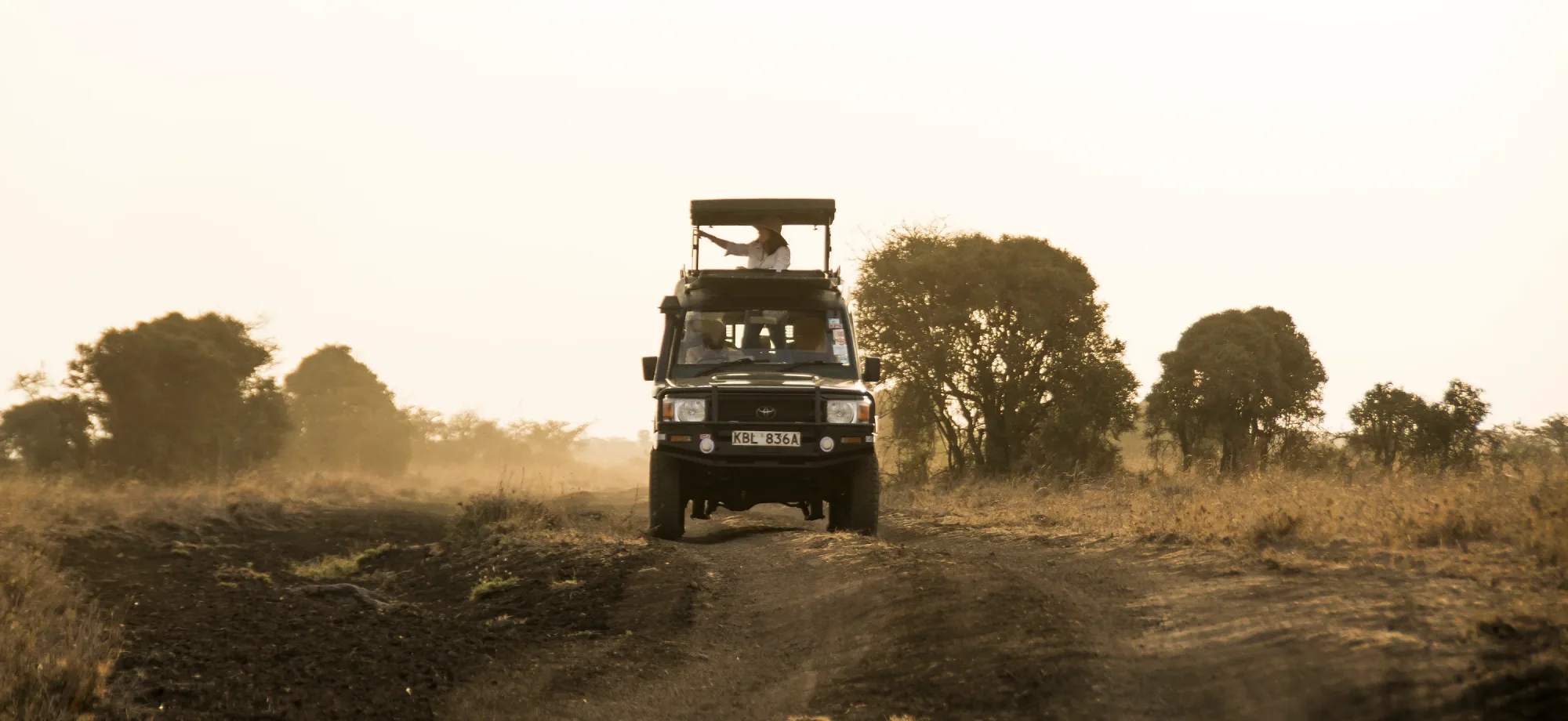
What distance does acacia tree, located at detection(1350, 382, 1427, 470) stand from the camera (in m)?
19.2

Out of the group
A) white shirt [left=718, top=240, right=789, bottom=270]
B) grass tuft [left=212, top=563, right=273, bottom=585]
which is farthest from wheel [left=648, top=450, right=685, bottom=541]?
grass tuft [left=212, top=563, right=273, bottom=585]

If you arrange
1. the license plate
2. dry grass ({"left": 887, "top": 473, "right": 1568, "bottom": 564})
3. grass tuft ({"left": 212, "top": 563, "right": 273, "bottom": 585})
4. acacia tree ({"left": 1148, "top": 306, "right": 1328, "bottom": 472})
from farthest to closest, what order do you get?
acacia tree ({"left": 1148, "top": 306, "right": 1328, "bottom": 472}) → grass tuft ({"left": 212, "top": 563, "right": 273, "bottom": 585}) → the license plate → dry grass ({"left": 887, "top": 473, "right": 1568, "bottom": 564})

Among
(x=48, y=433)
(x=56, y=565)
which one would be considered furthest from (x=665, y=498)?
(x=48, y=433)

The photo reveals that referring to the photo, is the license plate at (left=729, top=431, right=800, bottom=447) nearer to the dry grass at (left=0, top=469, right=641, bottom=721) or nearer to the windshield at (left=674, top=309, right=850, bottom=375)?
the windshield at (left=674, top=309, right=850, bottom=375)

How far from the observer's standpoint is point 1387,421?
1967 centimetres

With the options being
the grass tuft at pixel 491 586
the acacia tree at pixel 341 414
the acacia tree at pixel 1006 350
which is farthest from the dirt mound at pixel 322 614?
the acacia tree at pixel 341 414

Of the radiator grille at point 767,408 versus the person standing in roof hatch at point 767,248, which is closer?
the radiator grille at point 767,408

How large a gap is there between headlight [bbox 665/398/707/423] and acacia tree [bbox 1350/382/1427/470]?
523 inches

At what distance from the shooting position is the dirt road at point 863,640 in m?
5.49

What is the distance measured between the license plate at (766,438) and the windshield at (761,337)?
1.18 meters

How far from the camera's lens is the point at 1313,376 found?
23.0 metres

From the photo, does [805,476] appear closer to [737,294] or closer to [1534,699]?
[737,294]

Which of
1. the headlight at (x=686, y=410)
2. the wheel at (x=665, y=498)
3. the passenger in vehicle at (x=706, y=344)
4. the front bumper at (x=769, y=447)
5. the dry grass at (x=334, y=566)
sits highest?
the passenger in vehicle at (x=706, y=344)

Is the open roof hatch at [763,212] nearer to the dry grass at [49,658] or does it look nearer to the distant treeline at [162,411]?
the dry grass at [49,658]
